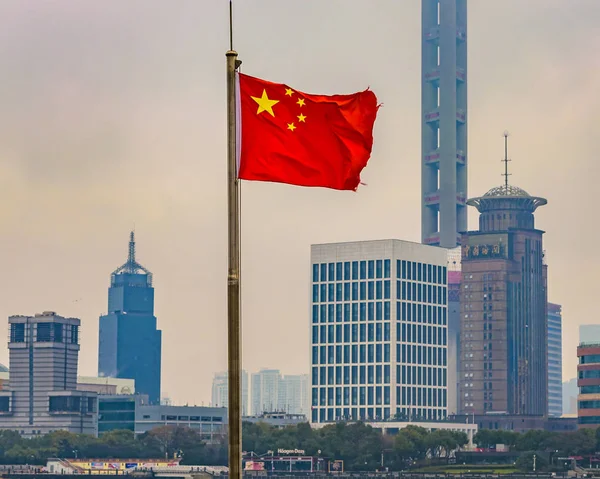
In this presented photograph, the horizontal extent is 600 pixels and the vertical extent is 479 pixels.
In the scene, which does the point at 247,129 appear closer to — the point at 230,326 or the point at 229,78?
the point at 229,78

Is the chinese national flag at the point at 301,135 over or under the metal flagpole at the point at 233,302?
over

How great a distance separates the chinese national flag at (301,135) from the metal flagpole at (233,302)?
0.82 m

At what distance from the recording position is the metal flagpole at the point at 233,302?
102ft

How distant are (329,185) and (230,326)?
4.32 metres

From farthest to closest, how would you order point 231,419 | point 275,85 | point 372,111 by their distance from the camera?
point 372,111 → point 275,85 → point 231,419

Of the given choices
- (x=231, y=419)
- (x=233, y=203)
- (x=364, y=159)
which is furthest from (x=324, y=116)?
(x=231, y=419)

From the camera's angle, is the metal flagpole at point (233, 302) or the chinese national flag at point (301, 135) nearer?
the metal flagpole at point (233, 302)

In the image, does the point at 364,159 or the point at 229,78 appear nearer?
the point at 229,78

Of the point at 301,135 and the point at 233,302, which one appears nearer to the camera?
the point at 233,302

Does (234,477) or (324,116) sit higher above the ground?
(324,116)

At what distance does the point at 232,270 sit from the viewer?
3116 centimetres

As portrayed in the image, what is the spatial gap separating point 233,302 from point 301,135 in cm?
414

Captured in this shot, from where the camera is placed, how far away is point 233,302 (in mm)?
30984

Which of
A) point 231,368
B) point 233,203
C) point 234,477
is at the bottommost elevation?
point 234,477
